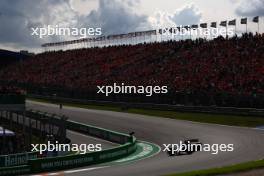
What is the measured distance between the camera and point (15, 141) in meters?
27.0

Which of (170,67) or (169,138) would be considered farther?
(170,67)

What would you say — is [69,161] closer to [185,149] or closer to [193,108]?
[185,149]

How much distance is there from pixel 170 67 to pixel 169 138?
930 inches

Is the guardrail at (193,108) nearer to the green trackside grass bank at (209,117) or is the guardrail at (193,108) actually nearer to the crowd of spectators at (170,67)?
the green trackside grass bank at (209,117)

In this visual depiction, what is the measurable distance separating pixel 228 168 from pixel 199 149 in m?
7.46

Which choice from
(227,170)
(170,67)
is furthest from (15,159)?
(170,67)

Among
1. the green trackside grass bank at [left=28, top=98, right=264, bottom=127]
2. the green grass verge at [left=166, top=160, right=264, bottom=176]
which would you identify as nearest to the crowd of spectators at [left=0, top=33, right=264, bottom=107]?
the green trackside grass bank at [left=28, top=98, right=264, bottom=127]

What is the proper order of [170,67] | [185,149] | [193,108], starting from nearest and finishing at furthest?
1. [185,149]
2. [193,108]
3. [170,67]

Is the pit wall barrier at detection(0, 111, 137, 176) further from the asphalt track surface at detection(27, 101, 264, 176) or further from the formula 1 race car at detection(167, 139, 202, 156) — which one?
the formula 1 race car at detection(167, 139, 202, 156)

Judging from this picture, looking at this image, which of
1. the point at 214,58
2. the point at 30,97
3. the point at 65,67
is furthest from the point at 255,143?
the point at 65,67

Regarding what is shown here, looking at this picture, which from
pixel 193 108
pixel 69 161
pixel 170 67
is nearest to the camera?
pixel 69 161

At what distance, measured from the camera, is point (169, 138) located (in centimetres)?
3459

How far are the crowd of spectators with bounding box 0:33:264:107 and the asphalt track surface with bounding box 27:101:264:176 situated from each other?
234 inches

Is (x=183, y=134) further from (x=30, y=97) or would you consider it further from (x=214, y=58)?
(x=30, y=97)
